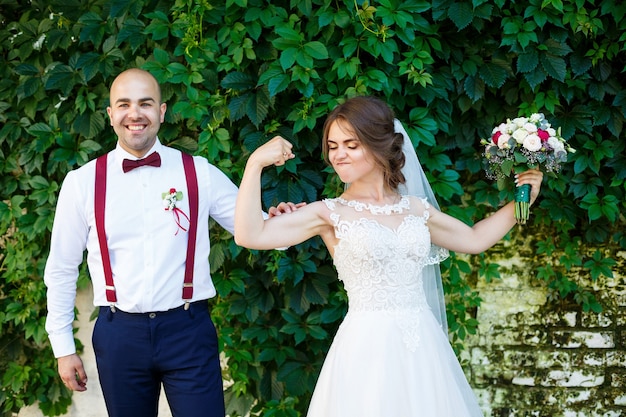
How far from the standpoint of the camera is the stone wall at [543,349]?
394cm

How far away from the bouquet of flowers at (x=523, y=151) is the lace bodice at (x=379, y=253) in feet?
1.17

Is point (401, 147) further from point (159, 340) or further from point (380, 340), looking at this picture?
point (159, 340)

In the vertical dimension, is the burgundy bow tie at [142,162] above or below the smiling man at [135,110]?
below

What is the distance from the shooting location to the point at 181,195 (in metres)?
2.78

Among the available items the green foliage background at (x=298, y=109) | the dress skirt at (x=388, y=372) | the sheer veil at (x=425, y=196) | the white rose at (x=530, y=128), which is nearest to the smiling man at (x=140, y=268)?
the dress skirt at (x=388, y=372)

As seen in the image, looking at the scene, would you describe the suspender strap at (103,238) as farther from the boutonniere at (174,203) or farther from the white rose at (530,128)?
the white rose at (530,128)

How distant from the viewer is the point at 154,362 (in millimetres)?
2684

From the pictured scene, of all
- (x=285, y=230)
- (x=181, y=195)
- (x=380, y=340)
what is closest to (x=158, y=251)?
(x=181, y=195)

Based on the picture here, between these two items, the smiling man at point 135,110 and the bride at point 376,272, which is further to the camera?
the smiling man at point 135,110

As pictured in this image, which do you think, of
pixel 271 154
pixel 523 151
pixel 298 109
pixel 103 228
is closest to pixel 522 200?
pixel 523 151

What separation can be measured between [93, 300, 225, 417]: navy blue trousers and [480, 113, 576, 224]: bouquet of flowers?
4.16 feet

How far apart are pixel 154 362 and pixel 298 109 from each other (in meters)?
1.37

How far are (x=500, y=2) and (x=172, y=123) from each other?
168 centimetres

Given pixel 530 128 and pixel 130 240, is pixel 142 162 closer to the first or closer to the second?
pixel 130 240
